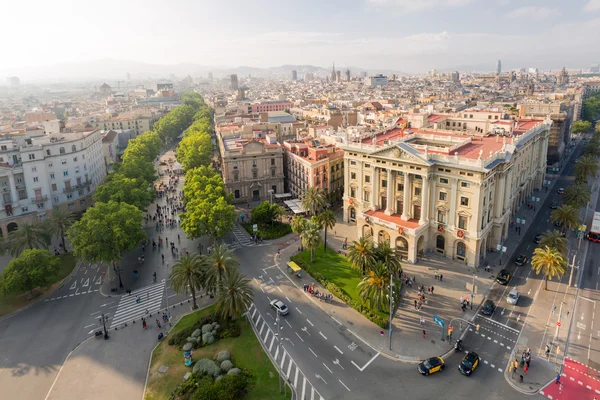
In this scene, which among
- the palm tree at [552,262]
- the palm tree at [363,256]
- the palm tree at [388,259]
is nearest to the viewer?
the palm tree at [388,259]

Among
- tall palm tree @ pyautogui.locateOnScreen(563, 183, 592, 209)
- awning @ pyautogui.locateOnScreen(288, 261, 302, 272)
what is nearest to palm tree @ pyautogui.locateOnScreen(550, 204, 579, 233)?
tall palm tree @ pyautogui.locateOnScreen(563, 183, 592, 209)

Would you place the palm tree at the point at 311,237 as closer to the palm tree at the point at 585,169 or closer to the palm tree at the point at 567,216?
the palm tree at the point at 567,216

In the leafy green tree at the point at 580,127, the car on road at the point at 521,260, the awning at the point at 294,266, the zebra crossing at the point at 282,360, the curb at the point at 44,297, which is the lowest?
the zebra crossing at the point at 282,360

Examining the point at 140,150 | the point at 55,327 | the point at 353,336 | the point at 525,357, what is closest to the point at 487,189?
the point at 525,357

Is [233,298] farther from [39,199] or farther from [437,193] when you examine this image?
[39,199]

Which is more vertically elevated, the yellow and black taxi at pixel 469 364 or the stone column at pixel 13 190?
the stone column at pixel 13 190

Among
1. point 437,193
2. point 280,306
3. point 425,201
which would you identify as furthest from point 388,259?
point 437,193

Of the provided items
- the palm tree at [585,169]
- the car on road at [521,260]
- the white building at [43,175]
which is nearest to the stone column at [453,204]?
the car on road at [521,260]
